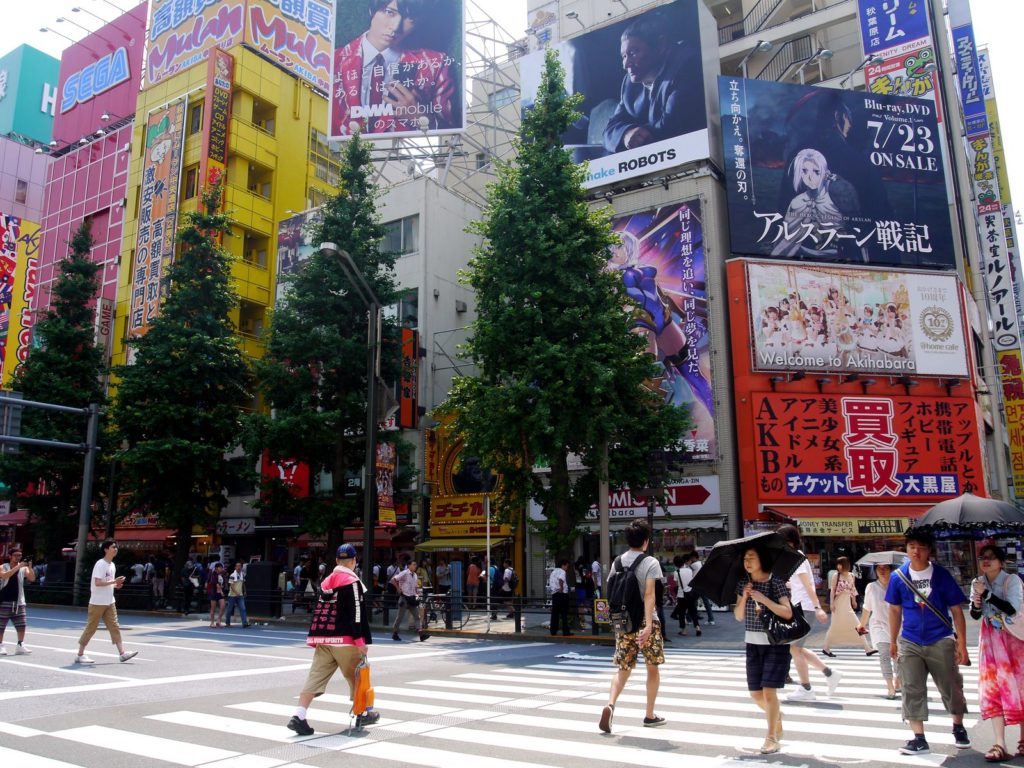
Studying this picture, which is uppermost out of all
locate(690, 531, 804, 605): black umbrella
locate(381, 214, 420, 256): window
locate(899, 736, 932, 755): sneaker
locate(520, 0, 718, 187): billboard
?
locate(520, 0, 718, 187): billboard

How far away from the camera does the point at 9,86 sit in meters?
65.2

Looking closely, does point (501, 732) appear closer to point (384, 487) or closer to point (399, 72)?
point (384, 487)

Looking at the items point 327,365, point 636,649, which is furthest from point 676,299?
point 636,649

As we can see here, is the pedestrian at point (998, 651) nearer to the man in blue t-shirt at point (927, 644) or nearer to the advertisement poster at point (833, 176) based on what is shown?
the man in blue t-shirt at point (927, 644)

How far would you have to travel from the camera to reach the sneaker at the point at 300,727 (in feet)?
23.2

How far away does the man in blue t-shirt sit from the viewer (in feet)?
20.3

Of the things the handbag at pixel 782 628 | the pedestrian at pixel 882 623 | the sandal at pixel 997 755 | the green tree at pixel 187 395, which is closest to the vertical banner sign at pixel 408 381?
the green tree at pixel 187 395

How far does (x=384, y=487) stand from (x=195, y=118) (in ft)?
100

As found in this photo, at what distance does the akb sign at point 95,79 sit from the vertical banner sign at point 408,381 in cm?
→ 3959

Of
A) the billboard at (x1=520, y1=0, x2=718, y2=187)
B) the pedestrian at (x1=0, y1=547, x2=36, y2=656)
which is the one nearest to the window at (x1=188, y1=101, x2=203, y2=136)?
the billboard at (x1=520, y1=0, x2=718, y2=187)

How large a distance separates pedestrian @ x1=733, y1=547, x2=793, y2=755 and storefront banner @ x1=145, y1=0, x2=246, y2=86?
4562 cm

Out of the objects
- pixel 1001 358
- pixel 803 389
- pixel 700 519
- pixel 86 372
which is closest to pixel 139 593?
pixel 86 372

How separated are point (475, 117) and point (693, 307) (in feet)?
75.3

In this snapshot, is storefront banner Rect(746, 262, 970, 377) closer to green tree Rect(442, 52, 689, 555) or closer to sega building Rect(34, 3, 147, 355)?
green tree Rect(442, 52, 689, 555)
